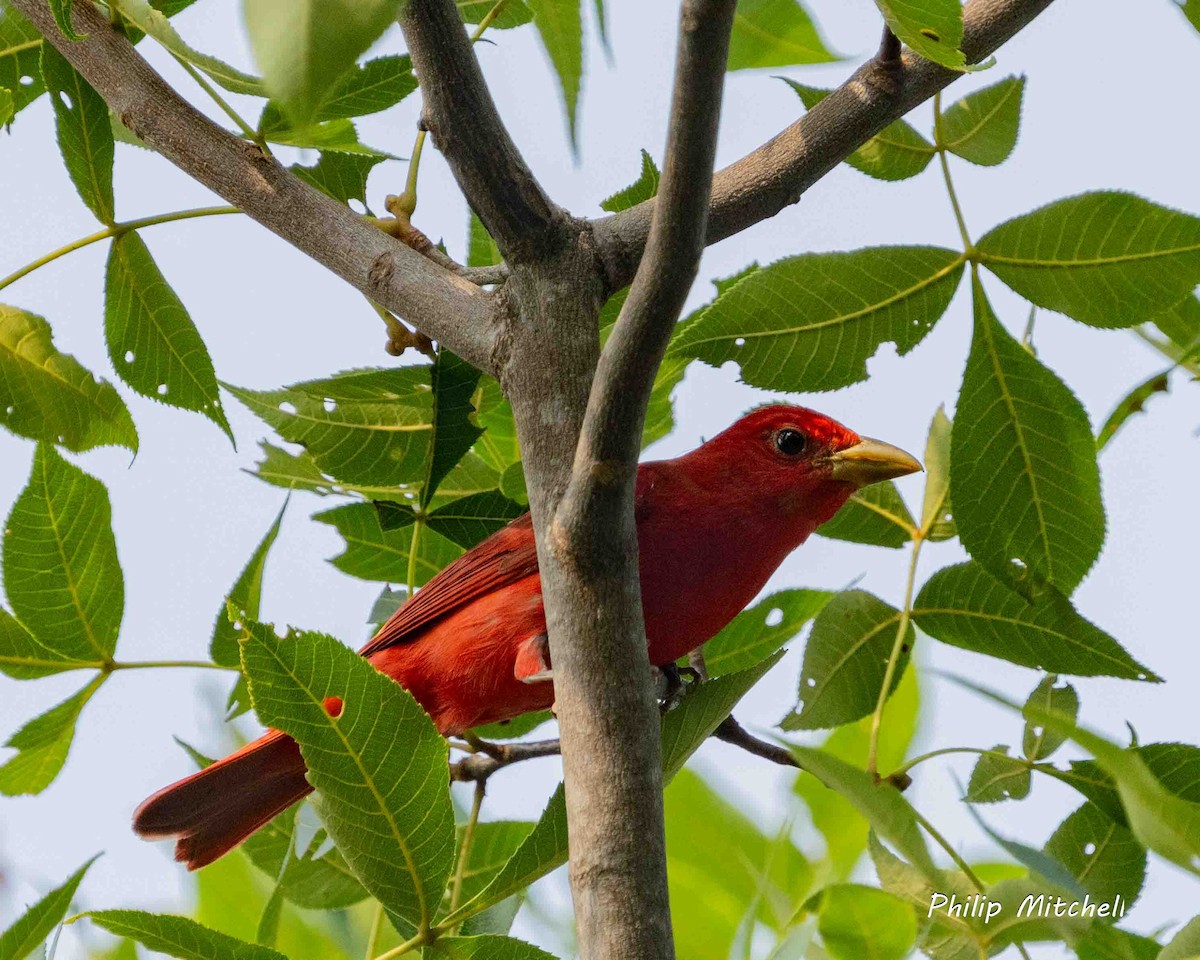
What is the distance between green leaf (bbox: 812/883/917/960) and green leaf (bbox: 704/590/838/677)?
1066 millimetres

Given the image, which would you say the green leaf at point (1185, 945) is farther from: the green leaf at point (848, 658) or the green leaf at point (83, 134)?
the green leaf at point (83, 134)

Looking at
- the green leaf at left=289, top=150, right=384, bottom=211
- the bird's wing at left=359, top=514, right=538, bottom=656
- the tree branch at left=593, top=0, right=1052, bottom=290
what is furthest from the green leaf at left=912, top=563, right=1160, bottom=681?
the green leaf at left=289, top=150, right=384, bottom=211

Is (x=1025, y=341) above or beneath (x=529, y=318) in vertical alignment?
above

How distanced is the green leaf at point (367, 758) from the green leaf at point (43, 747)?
957 millimetres

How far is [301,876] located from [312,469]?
0.87 meters

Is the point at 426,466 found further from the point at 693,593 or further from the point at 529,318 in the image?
the point at 529,318

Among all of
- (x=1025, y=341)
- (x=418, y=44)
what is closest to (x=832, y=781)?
Answer: (x=418, y=44)

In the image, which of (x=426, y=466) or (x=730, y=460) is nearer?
(x=426, y=466)

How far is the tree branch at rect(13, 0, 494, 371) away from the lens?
6.79 feet

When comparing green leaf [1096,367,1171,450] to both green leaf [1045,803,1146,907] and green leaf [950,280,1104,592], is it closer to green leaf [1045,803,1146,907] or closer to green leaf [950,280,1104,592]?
green leaf [950,280,1104,592]

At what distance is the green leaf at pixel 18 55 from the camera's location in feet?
8.92

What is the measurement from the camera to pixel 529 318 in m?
1.96

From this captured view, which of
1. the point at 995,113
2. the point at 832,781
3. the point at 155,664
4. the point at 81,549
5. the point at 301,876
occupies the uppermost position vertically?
the point at 995,113

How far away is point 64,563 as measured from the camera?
2598mm
